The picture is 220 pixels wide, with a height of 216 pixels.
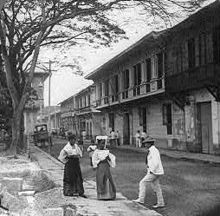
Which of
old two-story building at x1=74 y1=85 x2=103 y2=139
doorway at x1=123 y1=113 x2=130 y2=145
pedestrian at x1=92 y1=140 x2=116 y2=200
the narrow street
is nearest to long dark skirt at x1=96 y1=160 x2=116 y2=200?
pedestrian at x1=92 y1=140 x2=116 y2=200

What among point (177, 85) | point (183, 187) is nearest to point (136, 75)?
point (177, 85)

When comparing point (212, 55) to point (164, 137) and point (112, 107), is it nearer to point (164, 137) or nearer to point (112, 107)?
point (164, 137)

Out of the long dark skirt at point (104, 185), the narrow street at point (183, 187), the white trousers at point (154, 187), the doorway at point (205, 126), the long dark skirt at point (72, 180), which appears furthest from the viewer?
the doorway at point (205, 126)

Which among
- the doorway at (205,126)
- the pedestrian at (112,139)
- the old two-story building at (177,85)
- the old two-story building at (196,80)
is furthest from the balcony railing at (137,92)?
the doorway at (205,126)

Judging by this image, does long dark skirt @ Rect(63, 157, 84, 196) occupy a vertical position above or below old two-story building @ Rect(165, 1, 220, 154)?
below

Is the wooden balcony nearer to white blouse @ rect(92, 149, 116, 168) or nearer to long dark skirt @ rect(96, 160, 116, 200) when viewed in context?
white blouse @ rect(92, 149, 116, 168)

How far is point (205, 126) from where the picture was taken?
972 inches

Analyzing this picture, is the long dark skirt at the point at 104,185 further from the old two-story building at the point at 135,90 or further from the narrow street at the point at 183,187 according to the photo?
the old two-story building at the point at 135,90

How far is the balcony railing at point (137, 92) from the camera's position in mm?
29466

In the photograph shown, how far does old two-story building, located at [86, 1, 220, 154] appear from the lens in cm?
2258

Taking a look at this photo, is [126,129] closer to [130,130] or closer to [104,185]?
[130,130]

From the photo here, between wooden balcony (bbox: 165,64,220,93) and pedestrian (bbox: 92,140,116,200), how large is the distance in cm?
1231

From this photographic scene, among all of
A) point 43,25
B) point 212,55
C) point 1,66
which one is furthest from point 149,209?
point 1,66

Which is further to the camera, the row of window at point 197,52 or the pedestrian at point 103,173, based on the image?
the row of window at point 197,52
